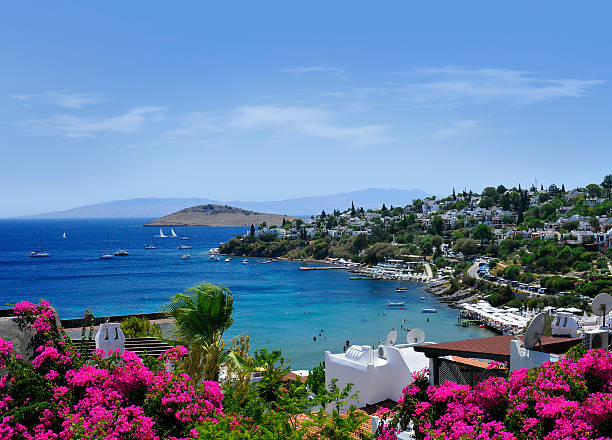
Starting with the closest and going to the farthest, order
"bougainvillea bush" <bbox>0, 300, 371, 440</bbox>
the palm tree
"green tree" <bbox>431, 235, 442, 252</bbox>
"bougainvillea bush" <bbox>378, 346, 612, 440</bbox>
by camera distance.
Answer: "bougainvillea bush" <bbox>378, 346, 612, 440</bbox> < "bougainvillea bush" <bbox>0, 300, 371, 440</bbox> < the palm tree < "green tree" <bbox>431, 235, 442, 252</bbox>

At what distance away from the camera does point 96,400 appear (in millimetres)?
5289

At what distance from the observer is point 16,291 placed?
237 ft

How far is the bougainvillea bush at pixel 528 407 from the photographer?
4.50 meters

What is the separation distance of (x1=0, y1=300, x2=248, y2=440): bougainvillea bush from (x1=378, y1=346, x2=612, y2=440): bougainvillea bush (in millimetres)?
1869

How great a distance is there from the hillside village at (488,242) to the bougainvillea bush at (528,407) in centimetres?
4987

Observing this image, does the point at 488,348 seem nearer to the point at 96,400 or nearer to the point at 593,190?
the point at 96,400

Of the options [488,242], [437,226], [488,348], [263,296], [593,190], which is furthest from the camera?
[593,190]

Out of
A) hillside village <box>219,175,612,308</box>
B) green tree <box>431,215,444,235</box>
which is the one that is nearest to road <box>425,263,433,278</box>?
hillside village <box>219,175,612,308</box>

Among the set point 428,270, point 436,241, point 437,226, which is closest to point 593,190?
point 437,226

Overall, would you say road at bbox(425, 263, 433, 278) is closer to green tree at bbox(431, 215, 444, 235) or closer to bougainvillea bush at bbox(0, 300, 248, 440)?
green tree at bbox(431, 215, 444, 235)

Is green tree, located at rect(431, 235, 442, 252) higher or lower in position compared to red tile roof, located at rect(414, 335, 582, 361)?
lower

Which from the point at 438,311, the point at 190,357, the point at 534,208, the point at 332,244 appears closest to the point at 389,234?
the point at 332,244

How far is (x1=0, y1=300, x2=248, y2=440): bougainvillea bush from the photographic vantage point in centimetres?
499

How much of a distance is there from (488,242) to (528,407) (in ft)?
307
